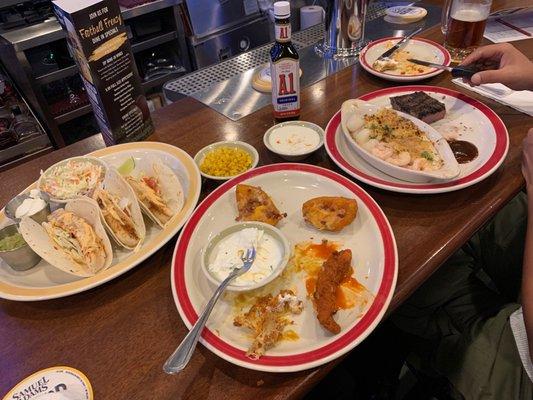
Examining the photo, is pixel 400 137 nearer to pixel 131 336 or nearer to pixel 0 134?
pixel 131 336

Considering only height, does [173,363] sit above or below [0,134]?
above

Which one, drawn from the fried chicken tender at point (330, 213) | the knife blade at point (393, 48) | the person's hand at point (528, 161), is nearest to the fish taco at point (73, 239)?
the fried chicken tender at point (330, 213)

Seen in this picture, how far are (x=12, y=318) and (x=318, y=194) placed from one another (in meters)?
0.89

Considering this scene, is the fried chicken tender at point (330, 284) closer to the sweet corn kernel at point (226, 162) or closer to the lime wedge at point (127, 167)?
the sweet corn kernel at point (226, 162)

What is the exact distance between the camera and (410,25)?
2287mm

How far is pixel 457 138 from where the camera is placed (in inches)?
55.1

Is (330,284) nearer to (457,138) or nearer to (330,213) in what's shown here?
(330,213)

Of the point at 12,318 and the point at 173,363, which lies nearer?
the point at 173,363

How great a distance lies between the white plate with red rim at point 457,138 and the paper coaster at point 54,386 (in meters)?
0.91

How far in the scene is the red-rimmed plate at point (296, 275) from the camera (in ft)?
2.68

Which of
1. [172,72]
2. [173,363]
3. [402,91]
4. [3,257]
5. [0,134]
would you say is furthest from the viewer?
[172,72]

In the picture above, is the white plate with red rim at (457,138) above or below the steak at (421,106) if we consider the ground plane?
below

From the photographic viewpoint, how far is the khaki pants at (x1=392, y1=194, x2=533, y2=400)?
45.7 inches

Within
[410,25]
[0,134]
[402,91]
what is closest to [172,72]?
[0,134]
